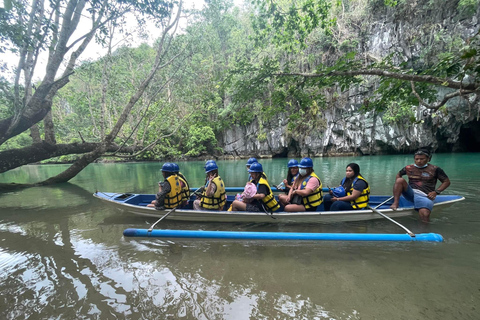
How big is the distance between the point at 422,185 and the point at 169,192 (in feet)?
17.5

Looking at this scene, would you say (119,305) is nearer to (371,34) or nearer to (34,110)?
(34,110)

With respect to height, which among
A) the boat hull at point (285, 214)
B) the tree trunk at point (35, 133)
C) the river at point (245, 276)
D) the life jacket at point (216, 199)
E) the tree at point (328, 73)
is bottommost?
the river at point (245, 276)

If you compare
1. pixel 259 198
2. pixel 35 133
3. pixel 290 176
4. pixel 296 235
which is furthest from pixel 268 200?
pixel 35 133

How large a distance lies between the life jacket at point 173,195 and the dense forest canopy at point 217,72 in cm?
267

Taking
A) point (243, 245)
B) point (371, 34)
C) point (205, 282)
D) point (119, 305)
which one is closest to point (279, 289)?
point (205, 282)

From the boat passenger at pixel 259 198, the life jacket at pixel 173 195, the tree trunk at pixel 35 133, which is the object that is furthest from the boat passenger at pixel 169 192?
the tree trunk at pixel 35 133

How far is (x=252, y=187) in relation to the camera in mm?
4770

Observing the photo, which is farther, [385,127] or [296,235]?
[385,127]

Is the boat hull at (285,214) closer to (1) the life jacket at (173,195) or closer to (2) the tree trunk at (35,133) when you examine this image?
(1) the life jacket at (173,195)

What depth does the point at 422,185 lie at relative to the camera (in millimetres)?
4531

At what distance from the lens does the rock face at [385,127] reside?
62.3 feet

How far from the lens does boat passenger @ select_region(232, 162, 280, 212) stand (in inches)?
180

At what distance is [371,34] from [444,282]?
1047 inches

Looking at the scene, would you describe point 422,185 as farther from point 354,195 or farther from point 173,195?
point 173,195
